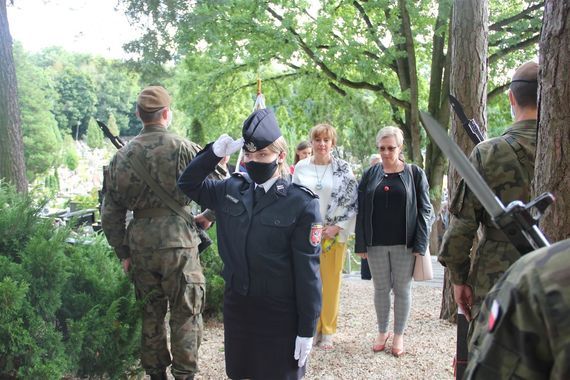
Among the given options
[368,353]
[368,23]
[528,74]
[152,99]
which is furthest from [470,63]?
[368,23]

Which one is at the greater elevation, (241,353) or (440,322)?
(241,353)

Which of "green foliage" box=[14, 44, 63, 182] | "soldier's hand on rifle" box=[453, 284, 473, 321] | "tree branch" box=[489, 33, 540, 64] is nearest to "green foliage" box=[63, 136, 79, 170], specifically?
"green foliage" box=[14, 44, 63, 182]

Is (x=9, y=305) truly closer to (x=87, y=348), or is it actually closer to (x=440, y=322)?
(x=87, y=348)

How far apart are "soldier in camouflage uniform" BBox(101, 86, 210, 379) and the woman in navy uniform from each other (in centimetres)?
90

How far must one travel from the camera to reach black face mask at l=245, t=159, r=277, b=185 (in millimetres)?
2989

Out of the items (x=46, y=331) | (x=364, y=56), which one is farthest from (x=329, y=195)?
(x=364, y=56)

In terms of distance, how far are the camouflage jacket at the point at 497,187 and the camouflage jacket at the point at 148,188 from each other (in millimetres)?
1906

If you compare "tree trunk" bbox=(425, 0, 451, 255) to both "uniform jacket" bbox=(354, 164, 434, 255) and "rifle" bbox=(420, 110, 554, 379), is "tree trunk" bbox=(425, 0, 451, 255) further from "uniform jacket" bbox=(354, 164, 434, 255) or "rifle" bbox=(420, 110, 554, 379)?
"rifle" bbox=(420, 110, 554, 379)

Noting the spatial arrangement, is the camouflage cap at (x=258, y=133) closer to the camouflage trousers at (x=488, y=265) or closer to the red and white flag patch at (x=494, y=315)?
the camouflage trousers at (x=488, y=265)

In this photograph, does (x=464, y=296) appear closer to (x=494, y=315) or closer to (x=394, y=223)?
(x=394, y=223)

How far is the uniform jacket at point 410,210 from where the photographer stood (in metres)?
4.71

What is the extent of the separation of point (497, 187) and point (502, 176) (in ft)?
0.19

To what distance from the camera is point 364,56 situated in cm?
1447

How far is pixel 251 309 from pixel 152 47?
354 inches
